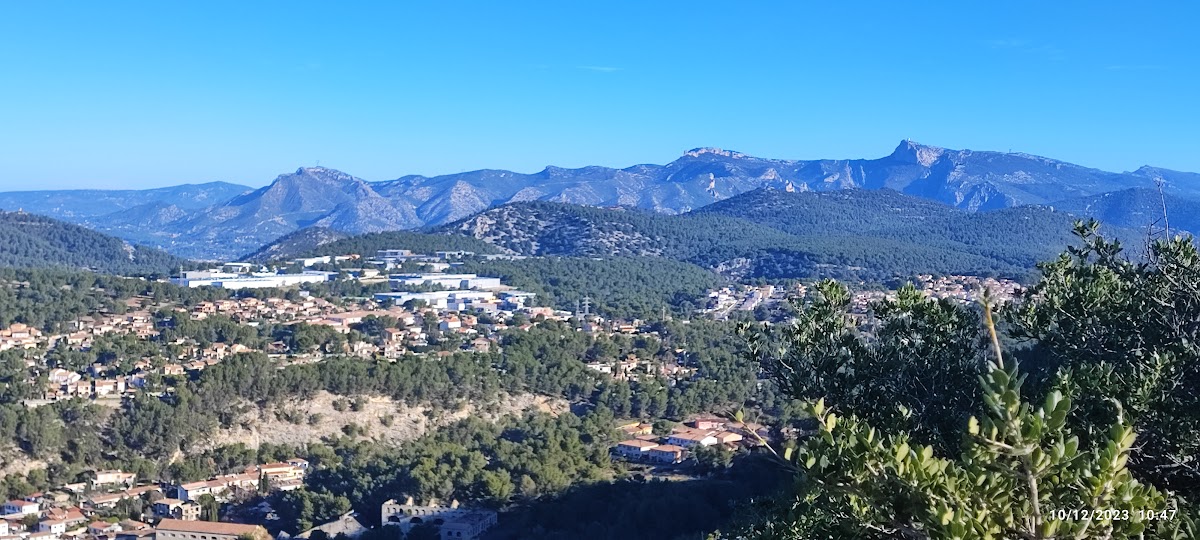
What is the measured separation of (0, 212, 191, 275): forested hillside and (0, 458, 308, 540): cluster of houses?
194ft

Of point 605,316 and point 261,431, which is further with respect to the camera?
point 605,316

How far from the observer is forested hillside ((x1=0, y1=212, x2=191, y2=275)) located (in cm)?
8331

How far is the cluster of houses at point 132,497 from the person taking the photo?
2152 centimetres

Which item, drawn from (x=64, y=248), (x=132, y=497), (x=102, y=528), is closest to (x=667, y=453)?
(x=132, y=497)

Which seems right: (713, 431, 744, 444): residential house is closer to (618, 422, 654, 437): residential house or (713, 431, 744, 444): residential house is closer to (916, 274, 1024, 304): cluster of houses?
(618, 422, 654, 437): residential house

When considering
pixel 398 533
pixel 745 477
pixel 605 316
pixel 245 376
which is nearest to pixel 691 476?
pixel 745 477

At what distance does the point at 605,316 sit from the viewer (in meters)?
51.3

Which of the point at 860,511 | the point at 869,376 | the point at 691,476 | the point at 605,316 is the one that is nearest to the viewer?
the point at 860,511

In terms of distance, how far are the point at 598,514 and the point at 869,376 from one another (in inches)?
594

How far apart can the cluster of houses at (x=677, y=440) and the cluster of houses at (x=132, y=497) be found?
8177mm

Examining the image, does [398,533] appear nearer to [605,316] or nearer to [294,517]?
[294,517]

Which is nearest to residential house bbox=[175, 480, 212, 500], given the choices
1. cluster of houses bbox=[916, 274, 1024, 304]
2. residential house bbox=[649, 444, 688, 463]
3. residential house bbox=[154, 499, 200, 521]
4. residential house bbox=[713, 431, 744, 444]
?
residential house bbox=[154, 499, 200, 521]

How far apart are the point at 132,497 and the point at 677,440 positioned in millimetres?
13161
